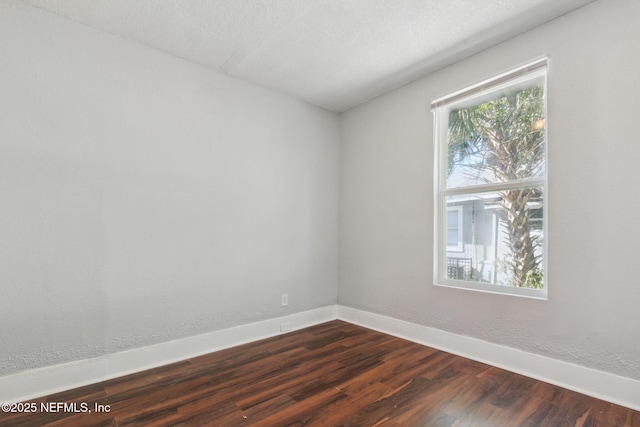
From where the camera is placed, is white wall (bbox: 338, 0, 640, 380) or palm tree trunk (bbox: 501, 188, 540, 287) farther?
palm tree trunk (bbox: 501, 188, 540, 287)

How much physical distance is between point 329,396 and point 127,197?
195cm

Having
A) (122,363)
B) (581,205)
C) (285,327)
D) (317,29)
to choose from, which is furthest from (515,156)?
(122,363)

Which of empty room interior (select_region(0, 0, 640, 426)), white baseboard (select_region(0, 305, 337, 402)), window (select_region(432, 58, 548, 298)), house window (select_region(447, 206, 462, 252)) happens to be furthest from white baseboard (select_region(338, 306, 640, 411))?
white baseboard (select_region(0, 305, 337, 402))

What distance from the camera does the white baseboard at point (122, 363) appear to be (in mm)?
1855

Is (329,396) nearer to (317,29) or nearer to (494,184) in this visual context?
(494,184)

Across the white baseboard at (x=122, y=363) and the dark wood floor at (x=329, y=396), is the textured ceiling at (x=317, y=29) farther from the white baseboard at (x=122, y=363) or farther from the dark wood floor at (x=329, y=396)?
the dark wood floor at (x=329, y=396)

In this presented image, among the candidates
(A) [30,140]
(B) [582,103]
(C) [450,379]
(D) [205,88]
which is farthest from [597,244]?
(A) [30,140]

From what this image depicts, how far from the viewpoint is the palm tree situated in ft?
7.30

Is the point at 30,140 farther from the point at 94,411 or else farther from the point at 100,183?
the point at 94,411

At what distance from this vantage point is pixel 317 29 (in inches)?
86.5

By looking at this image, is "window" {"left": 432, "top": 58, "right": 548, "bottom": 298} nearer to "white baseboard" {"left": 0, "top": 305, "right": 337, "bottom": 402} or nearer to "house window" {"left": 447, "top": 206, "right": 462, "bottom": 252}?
"house window" {"left": 447, "top": 206, "right": 462, "bottom": 252}

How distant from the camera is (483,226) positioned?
2498mm

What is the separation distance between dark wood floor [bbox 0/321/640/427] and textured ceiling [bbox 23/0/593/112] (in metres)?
2.42

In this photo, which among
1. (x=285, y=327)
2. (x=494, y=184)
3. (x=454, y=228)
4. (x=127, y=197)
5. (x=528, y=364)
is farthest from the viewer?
(x=285, y=327)
